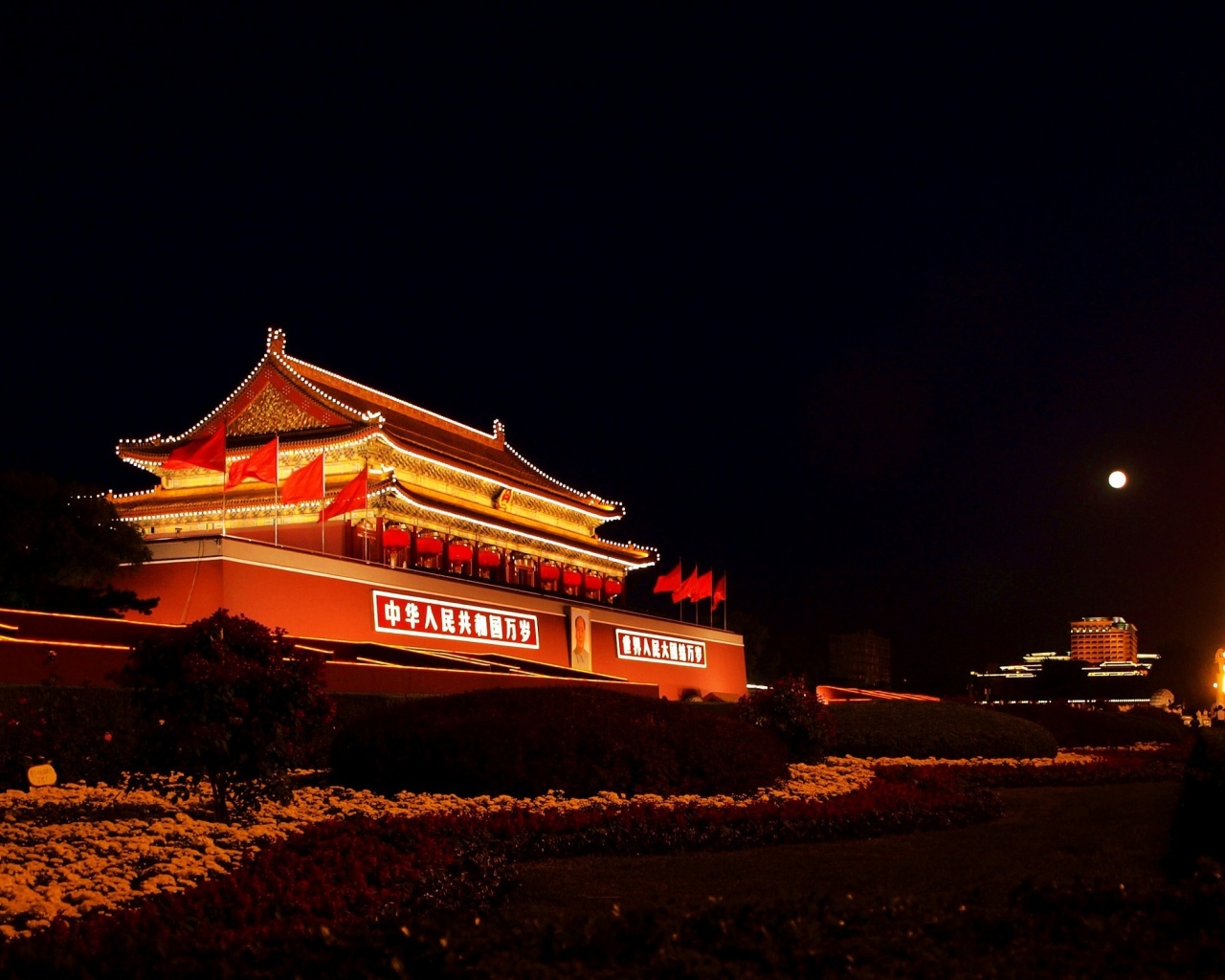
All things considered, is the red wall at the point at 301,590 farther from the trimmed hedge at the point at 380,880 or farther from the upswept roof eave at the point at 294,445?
the trimmed hedge at the point at 380,880

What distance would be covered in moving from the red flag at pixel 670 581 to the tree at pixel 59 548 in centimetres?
1716

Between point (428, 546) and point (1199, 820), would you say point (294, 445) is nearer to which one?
point (428, 546)

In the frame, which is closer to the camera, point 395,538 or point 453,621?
point 453,621

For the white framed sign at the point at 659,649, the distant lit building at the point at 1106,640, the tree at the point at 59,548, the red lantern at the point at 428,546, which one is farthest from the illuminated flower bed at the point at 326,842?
the distant lit building at the point at 1106,640

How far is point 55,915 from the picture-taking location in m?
6.27

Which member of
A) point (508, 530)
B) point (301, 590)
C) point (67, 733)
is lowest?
point (67, 733)

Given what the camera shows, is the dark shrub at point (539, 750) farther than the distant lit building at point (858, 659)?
No

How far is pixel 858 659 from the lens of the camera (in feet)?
221

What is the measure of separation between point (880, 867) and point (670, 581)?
94.1 ft

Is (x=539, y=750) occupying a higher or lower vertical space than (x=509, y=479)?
lower

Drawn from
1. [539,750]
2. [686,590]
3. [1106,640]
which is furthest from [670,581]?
[1106,640]

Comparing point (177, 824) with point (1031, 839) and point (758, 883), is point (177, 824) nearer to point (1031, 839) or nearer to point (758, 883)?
point (758, 883)

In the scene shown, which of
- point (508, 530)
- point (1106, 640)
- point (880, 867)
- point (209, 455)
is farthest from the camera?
point (1106, 640)

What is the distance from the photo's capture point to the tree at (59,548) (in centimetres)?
2070
